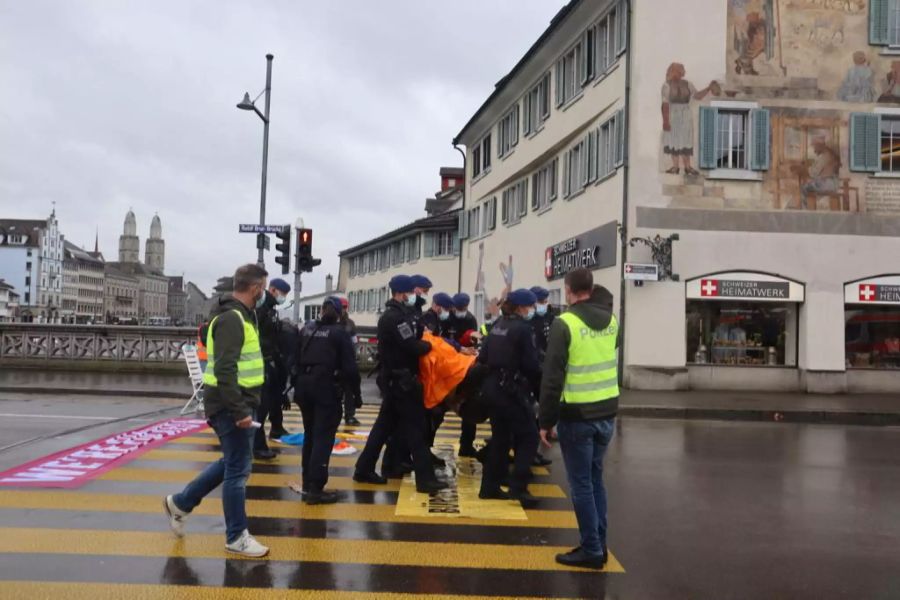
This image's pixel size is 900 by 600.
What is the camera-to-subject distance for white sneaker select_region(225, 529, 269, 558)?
17.5 ft

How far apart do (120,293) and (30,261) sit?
136ft

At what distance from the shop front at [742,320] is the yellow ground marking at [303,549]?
14.1m

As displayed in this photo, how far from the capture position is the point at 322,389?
683 cm

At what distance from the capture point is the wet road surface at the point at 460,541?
489cm

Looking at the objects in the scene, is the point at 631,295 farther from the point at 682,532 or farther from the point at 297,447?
the point at 682,532

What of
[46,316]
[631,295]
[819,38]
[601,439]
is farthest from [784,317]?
[46,316]

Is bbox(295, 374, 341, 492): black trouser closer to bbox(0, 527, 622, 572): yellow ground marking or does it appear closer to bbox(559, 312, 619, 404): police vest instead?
bbox(0, 527, 622, 572): yellow ground marking

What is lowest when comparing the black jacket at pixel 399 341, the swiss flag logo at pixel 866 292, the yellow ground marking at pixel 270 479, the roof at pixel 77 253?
the yellow ground marking at pixel 270 479

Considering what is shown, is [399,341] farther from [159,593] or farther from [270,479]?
[159,593]

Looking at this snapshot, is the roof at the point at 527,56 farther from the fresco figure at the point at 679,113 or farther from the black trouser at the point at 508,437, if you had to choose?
the black trouser at the point at 508,437

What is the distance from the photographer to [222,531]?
5.97m

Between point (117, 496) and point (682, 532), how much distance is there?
4865mm

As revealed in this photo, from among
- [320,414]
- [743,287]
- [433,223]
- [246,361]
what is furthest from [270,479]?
[433,223]

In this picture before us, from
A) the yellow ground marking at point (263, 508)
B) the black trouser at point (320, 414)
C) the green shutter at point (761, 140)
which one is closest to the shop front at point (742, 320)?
the green shutter at point (761, 140)
